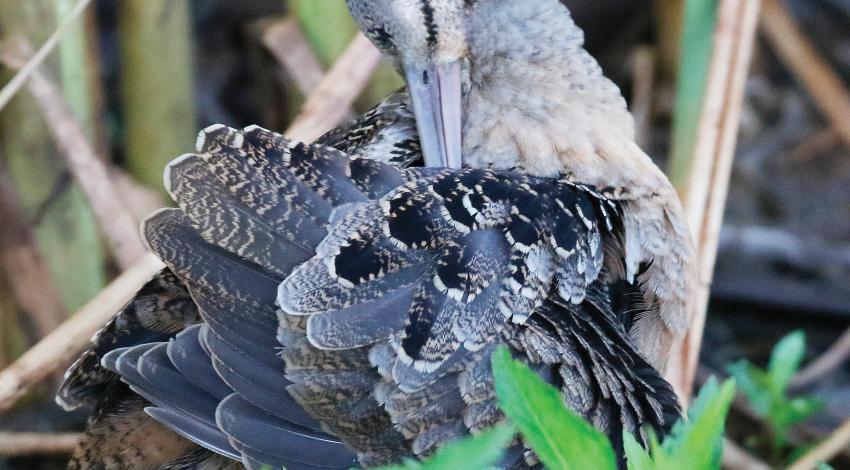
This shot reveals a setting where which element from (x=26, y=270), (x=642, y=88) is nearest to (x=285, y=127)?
(x=26, y=270)

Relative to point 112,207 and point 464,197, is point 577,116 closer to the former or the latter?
point 464,197

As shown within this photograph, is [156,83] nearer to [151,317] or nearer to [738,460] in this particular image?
[151,317]

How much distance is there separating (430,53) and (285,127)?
4.15ft

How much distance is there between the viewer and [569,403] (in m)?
1.70

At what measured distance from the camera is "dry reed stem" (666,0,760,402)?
2289 millimetres

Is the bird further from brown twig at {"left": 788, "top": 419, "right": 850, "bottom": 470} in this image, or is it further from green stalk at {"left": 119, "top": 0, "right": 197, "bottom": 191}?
green stalk at {"left": 119, "top": 0, "right": 197, "bottom": 191}

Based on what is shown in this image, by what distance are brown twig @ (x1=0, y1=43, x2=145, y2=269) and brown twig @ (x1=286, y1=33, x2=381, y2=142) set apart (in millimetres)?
496

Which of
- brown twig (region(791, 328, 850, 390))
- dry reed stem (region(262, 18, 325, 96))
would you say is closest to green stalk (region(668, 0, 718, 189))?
dry reed stem (region(262, 18, 325, 96))

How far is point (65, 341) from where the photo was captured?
210 cm

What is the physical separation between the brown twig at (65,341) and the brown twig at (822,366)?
178 cm

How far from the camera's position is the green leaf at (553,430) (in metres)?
1.14

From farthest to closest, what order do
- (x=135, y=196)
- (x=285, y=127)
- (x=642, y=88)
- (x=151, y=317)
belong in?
(x=642, y=88)
(x=285, y=127)
(x=135, y=196)
(x=151, y=317)

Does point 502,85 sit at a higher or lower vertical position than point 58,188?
higher

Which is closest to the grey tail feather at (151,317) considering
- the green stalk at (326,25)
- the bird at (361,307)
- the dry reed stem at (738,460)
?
the bird at (361,307)
